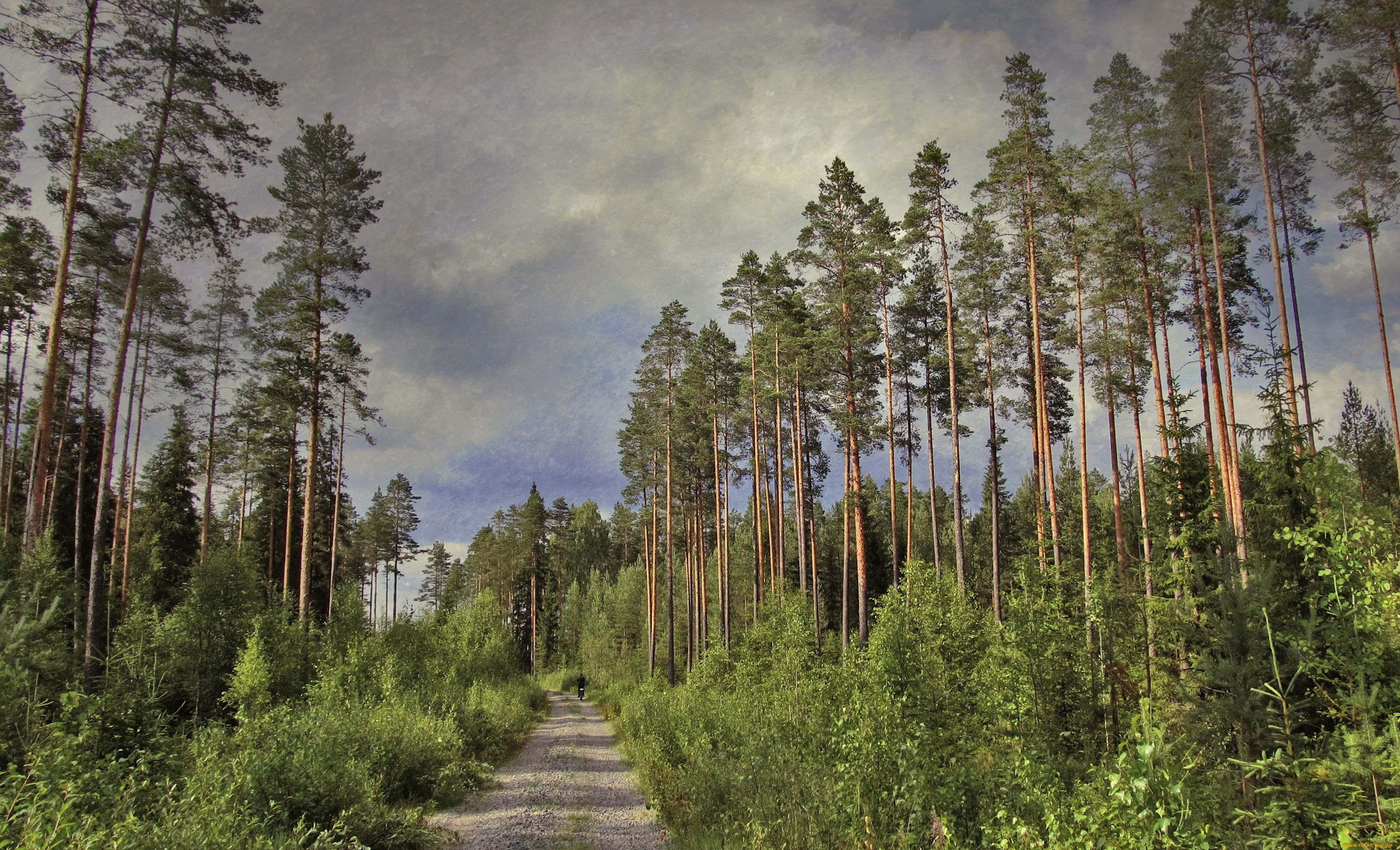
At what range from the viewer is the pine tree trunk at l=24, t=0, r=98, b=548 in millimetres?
11414

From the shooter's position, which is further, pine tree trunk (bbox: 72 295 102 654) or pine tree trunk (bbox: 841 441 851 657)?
pine tree trunk (bbox: 841 441 851 657)

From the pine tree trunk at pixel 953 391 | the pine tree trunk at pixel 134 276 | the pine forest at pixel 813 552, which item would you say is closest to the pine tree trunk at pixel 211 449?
the pine forest at pixel 813 552

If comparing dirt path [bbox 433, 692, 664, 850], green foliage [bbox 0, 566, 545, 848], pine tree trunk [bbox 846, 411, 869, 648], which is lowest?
dirt path [bbox 433, 692, 664, 850]

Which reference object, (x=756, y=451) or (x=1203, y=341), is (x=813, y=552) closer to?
(x=756, y=451)

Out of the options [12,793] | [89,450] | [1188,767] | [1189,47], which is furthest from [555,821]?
[89,450]

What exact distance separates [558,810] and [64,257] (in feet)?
44.0

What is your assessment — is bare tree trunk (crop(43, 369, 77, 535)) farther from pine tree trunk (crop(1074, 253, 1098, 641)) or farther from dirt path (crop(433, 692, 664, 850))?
pine tree trunk (crop(1074, 253, 1098, 641))

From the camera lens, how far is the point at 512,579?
60062 millimetres

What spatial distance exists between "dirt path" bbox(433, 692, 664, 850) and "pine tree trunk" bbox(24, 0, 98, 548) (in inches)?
375

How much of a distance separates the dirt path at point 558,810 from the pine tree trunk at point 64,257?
9538mm

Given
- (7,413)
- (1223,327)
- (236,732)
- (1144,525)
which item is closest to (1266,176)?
(1223,327)

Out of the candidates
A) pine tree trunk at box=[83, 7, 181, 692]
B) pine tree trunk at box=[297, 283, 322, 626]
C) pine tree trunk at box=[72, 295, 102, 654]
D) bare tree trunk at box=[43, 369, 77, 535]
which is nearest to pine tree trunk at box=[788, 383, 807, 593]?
pine tree trunk at box=[297, 283, 322, 626]

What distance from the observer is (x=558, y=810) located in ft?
35.7

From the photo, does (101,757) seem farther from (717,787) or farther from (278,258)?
(278,258)
